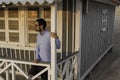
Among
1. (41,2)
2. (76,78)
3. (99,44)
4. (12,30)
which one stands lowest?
Result: (76,78)

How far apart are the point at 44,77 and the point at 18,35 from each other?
270cm

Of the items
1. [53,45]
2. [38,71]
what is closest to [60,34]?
[38,71]

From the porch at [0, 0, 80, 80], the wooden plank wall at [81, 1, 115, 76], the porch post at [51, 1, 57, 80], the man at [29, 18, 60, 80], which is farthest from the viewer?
the wooden plank wall at [81, 1, 115, 76]

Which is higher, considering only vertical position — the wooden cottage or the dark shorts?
the wooden cottage

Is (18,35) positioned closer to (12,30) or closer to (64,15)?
(12,30)

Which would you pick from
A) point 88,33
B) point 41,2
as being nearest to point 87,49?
point 88,33

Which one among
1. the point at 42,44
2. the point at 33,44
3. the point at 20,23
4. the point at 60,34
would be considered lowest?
the point at 33,44

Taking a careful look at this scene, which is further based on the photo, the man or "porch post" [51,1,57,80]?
the man

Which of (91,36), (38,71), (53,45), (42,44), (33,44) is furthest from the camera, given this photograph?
(91,36)

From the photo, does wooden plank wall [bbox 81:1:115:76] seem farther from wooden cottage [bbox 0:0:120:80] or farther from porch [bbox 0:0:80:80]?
porch [bbox 0:0:80:80]

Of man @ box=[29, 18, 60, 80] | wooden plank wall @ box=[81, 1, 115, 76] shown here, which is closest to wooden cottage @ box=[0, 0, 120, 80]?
wooden plank wall @ box=[81, 1, 115, 76]

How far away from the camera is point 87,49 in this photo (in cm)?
834

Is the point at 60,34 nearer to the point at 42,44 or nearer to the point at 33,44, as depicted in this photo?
the point at 33,44

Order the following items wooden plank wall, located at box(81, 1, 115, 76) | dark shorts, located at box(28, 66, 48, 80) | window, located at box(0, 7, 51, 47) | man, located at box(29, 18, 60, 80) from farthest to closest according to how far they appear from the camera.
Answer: wooden plank wall, located at box(81, 1, 115, 76) < window, located at box(0, 7, 51, 47) < dark shorts, located at box(28, 66, 48, 80) < man, located at box(29, 18, 60, 80)
